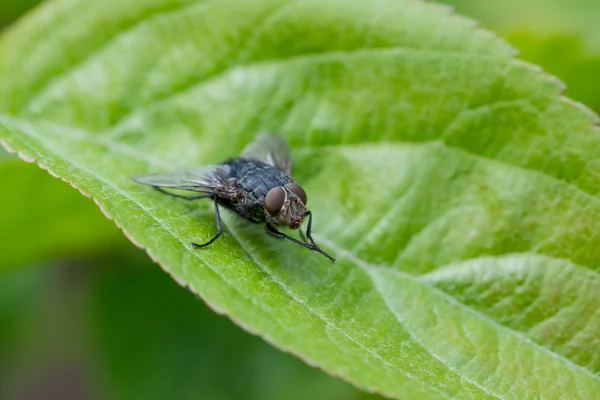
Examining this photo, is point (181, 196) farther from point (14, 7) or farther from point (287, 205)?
point (14, 7)

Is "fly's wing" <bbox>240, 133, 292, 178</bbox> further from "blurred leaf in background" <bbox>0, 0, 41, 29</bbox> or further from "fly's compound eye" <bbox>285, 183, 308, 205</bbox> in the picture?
"blurred leaf in background" <bbox>0, 0, 41, 29</bbox>

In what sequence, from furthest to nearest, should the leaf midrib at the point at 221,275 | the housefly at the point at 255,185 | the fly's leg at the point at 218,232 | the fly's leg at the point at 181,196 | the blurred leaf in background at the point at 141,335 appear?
the blurred leaf in background at the point at 141,335
the fly's leg at the point at 181,196
the housefly at the point at 255,185
the fly's leg at the point at 218,232
the leaf midrib at the point at 221,275

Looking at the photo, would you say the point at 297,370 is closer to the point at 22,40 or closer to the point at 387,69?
the point at 387,69

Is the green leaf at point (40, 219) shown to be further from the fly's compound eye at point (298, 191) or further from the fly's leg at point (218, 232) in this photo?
the fly's compound eye at point (298, 191)

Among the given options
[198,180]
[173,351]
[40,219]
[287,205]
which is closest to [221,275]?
[287,205]

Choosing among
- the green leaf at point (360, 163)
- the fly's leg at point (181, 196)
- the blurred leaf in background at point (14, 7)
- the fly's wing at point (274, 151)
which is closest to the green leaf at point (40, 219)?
the green leaf at point (360, 163)

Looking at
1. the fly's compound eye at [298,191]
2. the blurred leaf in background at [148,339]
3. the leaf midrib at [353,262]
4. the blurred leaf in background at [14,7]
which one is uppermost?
the blurred leaf in background at [14,7]

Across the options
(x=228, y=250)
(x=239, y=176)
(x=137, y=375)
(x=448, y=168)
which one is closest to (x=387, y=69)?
(x=448, y=168)

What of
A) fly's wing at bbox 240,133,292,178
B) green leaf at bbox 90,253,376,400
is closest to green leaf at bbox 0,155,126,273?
green leaf at bbox 90,253,376,400
